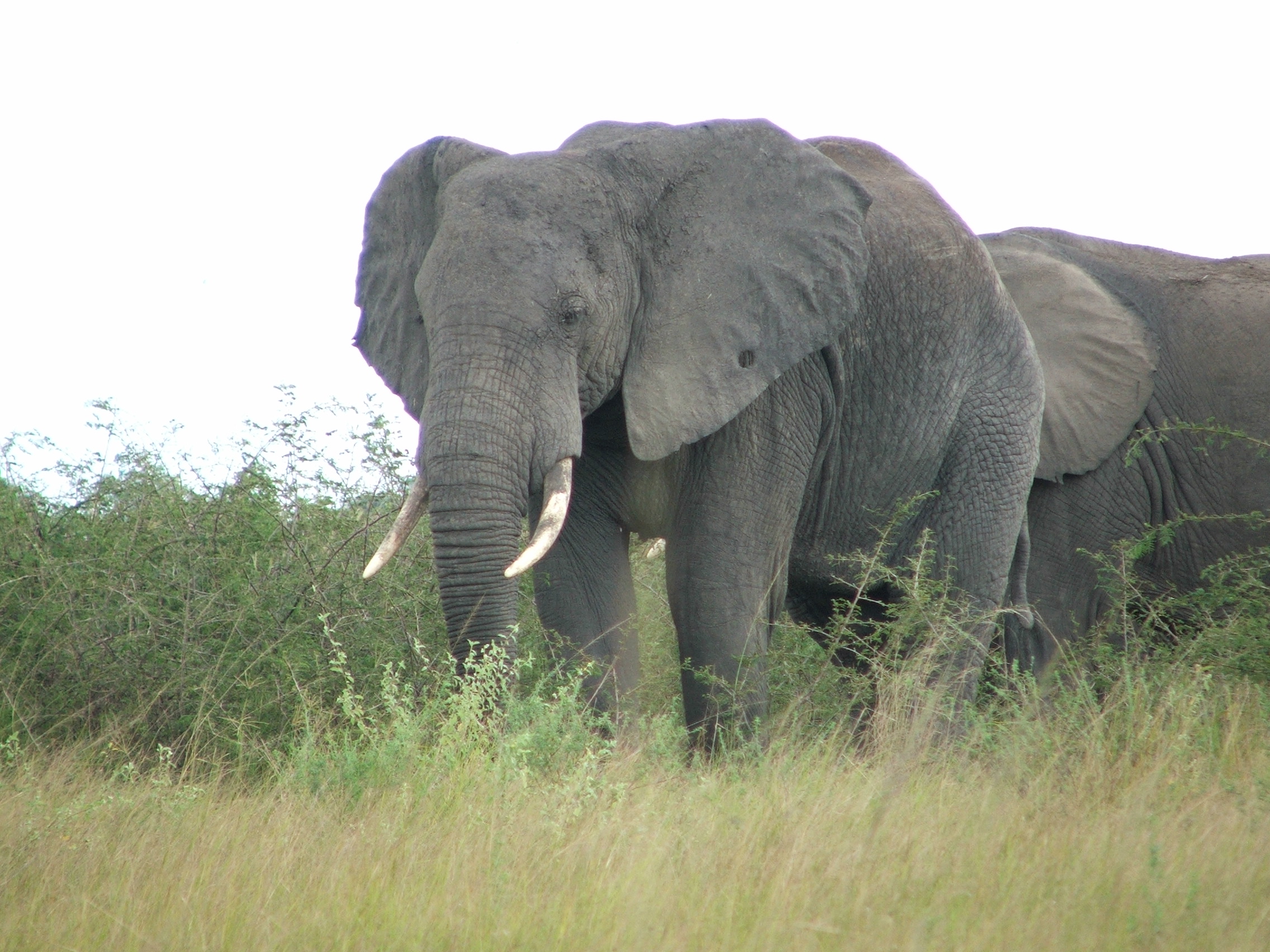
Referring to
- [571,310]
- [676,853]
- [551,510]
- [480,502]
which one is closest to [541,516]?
[551,510]

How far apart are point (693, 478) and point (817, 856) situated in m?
2.34

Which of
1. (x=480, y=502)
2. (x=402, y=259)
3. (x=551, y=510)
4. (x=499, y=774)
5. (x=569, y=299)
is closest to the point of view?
(x=499, y=774)

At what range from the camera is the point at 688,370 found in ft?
17.9

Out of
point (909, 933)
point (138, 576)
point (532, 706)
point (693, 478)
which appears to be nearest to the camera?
point (909, 933)

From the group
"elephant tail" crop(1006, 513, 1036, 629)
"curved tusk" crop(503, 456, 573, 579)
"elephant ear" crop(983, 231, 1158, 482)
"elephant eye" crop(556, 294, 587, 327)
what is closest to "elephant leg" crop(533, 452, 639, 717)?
"curved tusk" crop(503, 456, 573, 579)

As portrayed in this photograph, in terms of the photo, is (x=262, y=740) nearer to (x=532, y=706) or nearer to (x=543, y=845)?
(x=532, y=706)

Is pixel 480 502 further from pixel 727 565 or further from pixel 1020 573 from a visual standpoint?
pixel 1020 573

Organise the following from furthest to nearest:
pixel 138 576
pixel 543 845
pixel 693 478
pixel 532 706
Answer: pixel 138 576, pixel 693 478, pixel 532 706, pixel 543 845

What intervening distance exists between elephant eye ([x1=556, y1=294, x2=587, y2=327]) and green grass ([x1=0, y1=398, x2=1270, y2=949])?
1.22 meters

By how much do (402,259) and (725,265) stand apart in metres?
1.28

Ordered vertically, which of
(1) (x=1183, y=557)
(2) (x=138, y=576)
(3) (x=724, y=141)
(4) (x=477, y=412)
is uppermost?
→ (3) (x=724, y=141)

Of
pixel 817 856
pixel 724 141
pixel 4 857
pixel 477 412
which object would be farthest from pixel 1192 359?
pixel 4 857

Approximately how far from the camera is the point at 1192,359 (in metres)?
8.45

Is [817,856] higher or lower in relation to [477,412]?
lower
